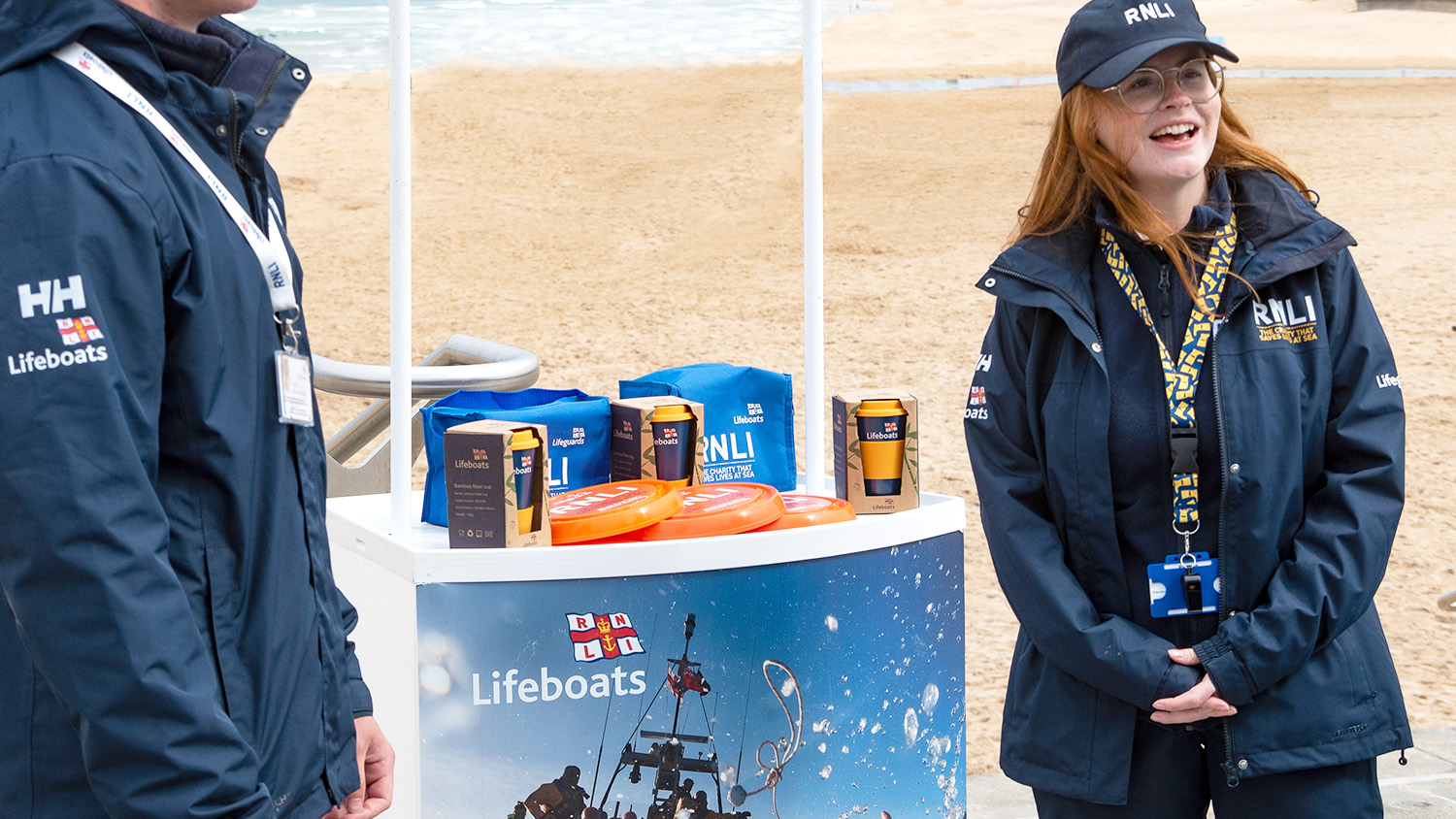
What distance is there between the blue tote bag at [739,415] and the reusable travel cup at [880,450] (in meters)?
0.17

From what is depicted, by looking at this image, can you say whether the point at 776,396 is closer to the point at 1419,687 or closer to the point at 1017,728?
the point at 1017,728

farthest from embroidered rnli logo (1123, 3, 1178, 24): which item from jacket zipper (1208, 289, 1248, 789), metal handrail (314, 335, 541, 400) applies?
metal handrail (314, 335, 541, 400)

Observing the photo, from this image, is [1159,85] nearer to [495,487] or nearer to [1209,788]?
[1209,788]

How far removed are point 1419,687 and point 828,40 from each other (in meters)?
19.5

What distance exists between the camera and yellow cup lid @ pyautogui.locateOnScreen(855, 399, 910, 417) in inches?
85.7

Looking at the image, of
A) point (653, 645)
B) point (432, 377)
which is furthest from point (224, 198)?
point (432, 377)

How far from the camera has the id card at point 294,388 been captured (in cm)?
122

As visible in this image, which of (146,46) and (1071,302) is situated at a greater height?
(146,46)

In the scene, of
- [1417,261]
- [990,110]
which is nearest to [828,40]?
[990,110]

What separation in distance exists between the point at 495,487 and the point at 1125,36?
3.23 feet

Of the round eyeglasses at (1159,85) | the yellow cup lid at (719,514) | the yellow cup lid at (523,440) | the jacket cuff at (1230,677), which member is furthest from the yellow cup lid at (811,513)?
the round eyeglasses at (1159,85)

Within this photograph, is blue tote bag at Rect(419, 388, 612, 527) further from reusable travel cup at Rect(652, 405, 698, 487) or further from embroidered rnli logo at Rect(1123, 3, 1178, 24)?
embroidered rnli logo at Rect(1123, 3, 1178, 24)

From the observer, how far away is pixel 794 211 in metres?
16.4

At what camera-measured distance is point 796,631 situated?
6.54 ft
